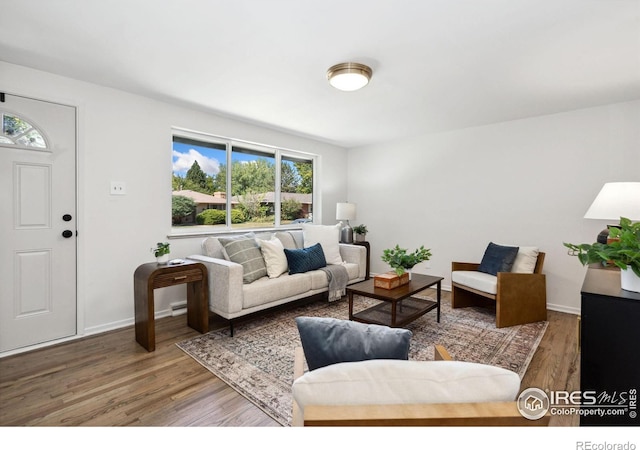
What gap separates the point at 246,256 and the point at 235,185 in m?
1.29

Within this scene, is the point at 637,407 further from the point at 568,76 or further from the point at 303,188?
the point at 303,188

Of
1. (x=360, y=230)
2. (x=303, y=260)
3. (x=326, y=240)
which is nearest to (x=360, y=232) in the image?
(x=360, y=230)

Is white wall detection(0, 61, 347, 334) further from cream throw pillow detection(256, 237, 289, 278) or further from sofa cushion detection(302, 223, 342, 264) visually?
sofa cushion detection(302, 223, 342, 264)

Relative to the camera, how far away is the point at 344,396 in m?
0.79

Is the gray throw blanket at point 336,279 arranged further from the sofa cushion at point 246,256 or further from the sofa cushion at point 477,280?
the sofa cushion at point 477,280

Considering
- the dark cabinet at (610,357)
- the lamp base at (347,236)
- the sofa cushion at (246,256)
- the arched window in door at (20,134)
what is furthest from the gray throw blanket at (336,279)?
the arched window in door at (20,134)

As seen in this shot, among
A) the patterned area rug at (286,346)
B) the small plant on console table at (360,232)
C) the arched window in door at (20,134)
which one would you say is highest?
the arched window in door at (20,134)

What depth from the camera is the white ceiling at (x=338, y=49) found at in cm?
177

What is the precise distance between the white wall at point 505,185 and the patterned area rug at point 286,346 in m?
1.12

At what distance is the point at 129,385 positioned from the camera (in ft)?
6.65

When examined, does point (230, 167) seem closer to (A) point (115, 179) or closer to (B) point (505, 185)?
(A) point (115, 179)

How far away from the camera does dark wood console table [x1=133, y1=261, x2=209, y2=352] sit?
2.50 metres

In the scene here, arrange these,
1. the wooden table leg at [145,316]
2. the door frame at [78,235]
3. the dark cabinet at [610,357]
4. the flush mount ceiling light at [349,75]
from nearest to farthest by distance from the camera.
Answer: the dark cabinet at [610,357], the flush mount ceiling light at [349,75], the wooden table leg at [145,316], the door frame at [78,235]

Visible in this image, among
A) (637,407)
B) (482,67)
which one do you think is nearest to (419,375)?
(637,407)
